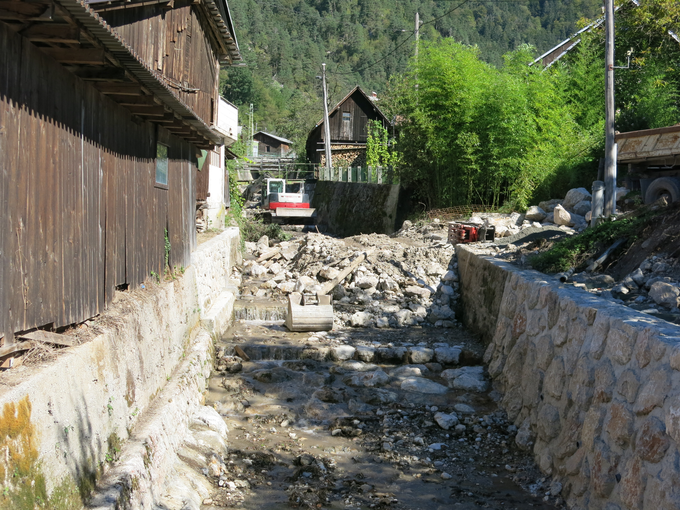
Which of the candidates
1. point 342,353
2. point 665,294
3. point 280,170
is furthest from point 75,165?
point 280,170

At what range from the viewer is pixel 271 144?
69750 mm

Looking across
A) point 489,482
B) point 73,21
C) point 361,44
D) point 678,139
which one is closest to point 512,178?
point 678,139

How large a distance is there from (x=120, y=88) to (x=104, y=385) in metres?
2.59

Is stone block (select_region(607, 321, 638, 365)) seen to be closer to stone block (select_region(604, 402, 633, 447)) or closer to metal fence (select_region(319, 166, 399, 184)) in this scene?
stone block (select_region(604, 402, 633, 447))

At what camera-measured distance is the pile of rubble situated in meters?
13.5

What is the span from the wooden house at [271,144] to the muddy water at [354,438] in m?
59.5

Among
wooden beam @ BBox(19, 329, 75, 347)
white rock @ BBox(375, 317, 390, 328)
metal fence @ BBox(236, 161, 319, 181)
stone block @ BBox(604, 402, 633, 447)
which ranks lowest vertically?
white rock @ BBox(375, 317, 390, 328)

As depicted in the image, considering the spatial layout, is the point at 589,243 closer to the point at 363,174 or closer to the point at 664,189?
the point at 664,189

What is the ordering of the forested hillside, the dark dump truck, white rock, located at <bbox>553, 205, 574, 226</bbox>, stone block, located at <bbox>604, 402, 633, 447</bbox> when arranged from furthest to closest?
the forested hillside → white rock, located at <bbox>553, 205, 574, 226</bbox> → the dark dump truck → stone block, located at <bbox>604, 402, 633, 447</bbox>

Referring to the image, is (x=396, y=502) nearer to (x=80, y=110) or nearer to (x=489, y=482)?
(x=489, y=482)

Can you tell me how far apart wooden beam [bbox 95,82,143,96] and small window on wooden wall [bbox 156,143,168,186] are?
2316 millimetres

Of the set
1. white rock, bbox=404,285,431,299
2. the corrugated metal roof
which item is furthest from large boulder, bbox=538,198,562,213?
the corrugated metal roof

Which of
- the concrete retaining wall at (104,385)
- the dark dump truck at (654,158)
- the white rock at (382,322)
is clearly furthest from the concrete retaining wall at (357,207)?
the concrete retaining wall at (104,385)

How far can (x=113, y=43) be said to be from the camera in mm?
4293
